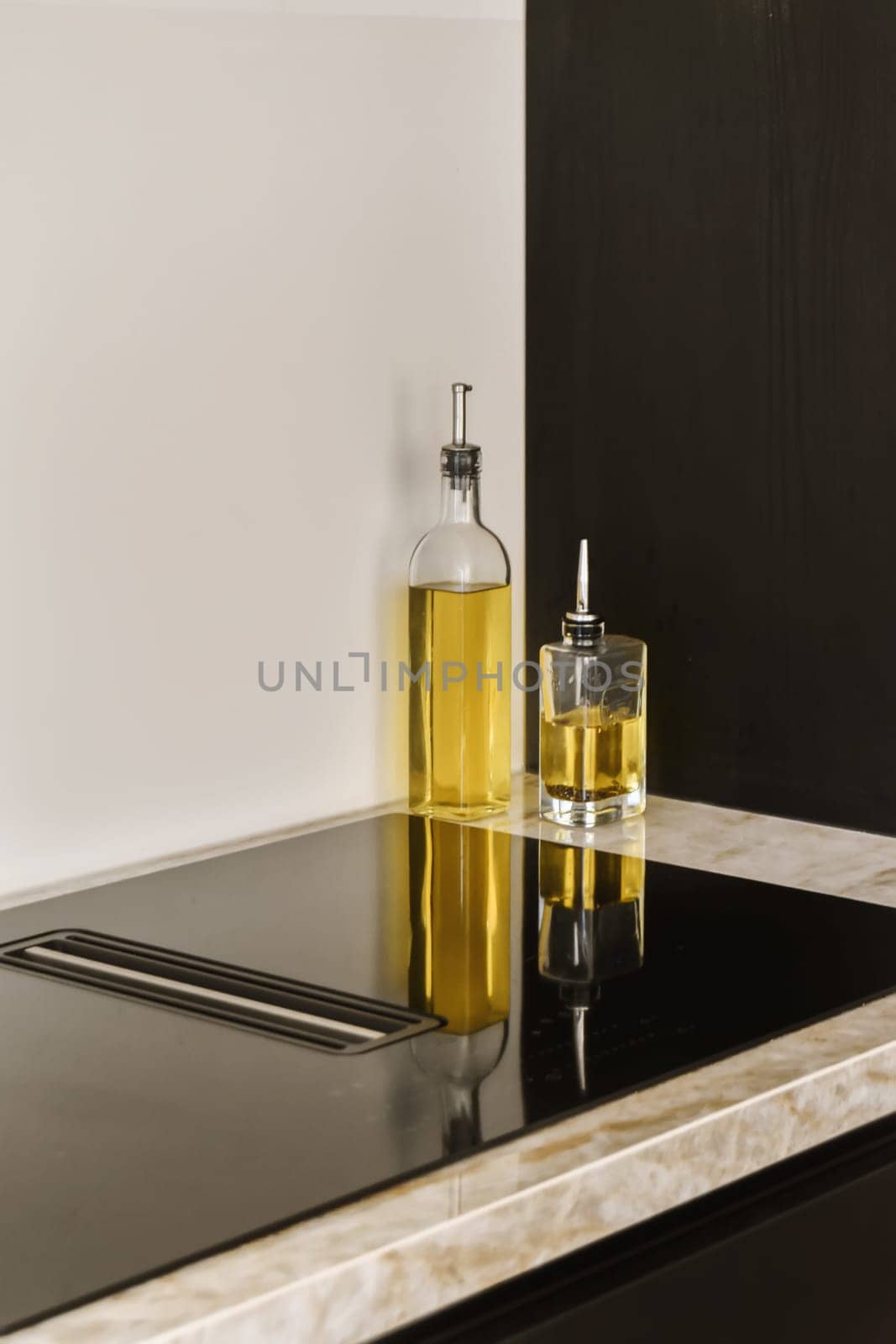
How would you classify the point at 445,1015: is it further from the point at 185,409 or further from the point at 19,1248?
the point at 185,409

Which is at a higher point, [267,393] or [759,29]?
[759,29]

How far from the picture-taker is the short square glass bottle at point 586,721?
1.38 m

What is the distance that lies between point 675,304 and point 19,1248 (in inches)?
39.1

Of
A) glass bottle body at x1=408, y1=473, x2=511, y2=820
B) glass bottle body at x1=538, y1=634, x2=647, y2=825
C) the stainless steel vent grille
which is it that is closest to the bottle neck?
glass bottle body at x1=408, y1=473, x2=511, y2=820

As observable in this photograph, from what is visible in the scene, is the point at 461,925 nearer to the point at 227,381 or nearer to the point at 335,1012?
the point at 335,1012

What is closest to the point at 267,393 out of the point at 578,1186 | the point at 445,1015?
the point at 445,1015

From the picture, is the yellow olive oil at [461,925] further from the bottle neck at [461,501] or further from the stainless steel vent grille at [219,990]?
the bottle neck at [461,501]

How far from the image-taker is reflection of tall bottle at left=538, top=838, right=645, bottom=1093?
3.36ft

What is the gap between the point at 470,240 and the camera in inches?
59.6

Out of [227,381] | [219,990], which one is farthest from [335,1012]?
[227,381]

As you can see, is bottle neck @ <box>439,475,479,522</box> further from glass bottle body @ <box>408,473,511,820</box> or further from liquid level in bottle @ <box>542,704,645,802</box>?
liquid level in bottle @ <box>542,704,645,802</box>

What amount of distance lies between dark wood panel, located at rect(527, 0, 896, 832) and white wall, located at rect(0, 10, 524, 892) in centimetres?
6

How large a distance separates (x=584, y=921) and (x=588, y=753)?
0.83 ft

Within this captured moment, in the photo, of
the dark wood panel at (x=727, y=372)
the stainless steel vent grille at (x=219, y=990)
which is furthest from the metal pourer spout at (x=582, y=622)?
the stainless steel vent grille at (x=219, y=990)
